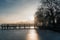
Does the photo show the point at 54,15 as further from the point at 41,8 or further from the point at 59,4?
the point at 41,8

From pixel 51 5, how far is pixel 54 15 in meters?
3.29

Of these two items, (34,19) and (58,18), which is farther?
(34,19)

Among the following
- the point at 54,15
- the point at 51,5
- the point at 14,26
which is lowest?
the point at 14,26

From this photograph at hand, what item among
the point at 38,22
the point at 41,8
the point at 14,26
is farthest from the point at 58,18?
the point at 38,22

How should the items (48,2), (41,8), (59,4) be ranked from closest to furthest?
(59,4) → (48,2) → (41,8)

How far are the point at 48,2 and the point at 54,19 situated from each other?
18.7ft

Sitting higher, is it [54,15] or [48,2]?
[48,2]

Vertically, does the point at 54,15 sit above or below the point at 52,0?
below

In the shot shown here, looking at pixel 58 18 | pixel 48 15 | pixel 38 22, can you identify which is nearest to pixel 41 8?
pixel 48 15

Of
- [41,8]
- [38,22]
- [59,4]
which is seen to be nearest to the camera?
[59,4]

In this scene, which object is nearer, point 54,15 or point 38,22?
point 54,15

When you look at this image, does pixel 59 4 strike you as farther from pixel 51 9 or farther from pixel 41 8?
pixel 41 8

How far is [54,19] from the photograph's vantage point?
45.3m

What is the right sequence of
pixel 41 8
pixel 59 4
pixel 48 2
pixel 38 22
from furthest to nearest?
1. pixel 38 22
2. pixel 41 8
3. pixel 48 2
4. pixel 59 4
